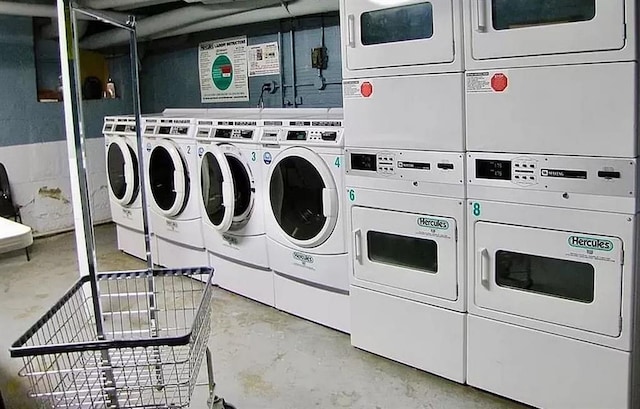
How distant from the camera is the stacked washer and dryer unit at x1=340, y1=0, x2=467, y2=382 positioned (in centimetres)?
255

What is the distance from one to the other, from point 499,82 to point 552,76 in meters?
0.21

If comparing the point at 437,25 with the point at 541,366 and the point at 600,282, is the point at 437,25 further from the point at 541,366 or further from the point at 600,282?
the point at 541,366

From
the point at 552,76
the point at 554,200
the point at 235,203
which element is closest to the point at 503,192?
the point at 554,200

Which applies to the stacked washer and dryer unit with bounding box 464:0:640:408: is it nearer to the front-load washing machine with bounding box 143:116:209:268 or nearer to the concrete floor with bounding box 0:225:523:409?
the concrete floor with bounding box 0:225:523:409

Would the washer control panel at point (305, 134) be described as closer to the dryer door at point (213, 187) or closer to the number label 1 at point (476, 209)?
the dryer door at point (213, 187)

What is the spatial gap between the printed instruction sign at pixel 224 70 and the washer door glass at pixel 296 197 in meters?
1.81

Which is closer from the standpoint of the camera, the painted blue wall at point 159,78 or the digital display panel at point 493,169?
the digital display panel at point 493,169

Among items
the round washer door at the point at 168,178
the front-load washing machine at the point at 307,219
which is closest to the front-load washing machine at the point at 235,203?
the front-load washing machine at the point at 307,219

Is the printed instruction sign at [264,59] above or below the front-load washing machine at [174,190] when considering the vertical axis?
above

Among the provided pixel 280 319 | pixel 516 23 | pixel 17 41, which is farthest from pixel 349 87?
pixel 17 41

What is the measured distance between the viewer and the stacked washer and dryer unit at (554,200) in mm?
2107

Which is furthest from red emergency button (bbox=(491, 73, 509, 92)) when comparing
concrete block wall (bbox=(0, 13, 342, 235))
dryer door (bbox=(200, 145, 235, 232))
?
concrete block wall (bbox=(0, 13, 342, 235))

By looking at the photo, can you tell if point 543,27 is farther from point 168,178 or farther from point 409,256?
point 168,178

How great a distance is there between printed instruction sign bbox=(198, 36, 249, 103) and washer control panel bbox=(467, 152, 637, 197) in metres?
3.07
